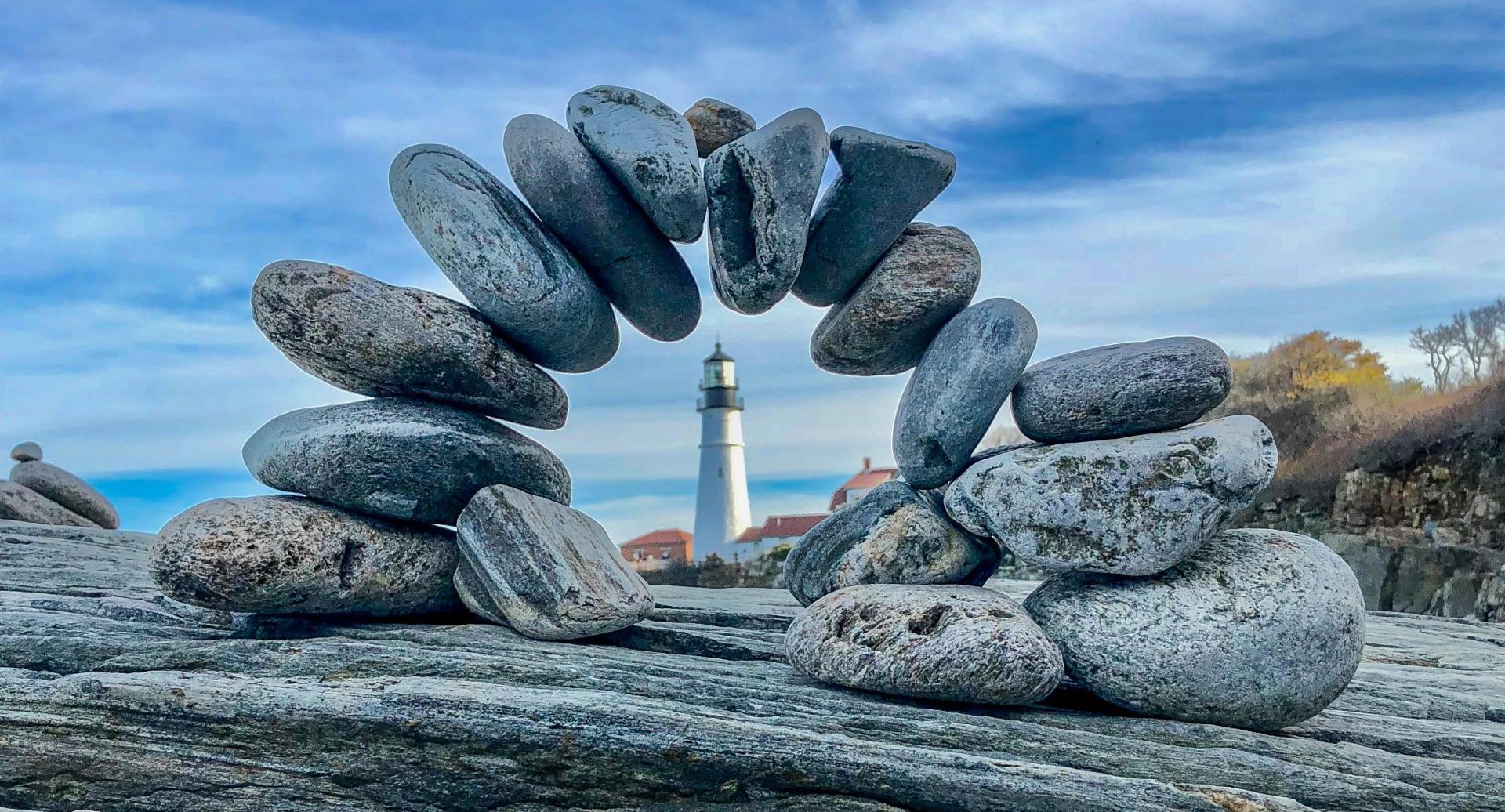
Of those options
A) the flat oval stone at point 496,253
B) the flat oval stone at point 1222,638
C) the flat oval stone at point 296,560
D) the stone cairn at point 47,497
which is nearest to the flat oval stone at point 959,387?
the flat oval stone at point 1222,638

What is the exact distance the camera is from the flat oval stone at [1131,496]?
22.0ft

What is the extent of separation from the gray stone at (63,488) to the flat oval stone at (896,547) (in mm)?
15348

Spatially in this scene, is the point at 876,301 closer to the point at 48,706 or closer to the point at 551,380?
the point at 551,380

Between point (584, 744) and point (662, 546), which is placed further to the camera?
point (662, 546)

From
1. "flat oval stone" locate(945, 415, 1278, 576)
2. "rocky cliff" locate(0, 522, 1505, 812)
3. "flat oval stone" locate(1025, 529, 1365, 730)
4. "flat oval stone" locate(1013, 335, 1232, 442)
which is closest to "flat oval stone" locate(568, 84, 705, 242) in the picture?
"flat oval stone" locate(1013, 335, 1232, 442)

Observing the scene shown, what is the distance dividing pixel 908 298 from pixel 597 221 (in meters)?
2.22

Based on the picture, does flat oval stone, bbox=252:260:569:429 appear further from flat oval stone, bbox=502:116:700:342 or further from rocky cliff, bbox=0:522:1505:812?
rocky cliff, bbox=0:522:1505:812

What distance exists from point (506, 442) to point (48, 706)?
3.13m

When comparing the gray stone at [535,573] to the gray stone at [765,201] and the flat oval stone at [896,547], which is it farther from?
the gray stone at [765,201]

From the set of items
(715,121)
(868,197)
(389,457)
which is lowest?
(389,457)

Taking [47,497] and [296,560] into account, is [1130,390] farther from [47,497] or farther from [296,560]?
[47,497]

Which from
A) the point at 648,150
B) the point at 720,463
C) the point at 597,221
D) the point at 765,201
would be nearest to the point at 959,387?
the point at 765,201

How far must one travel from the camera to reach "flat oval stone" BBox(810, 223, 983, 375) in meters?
8.21

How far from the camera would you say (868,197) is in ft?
26.9
